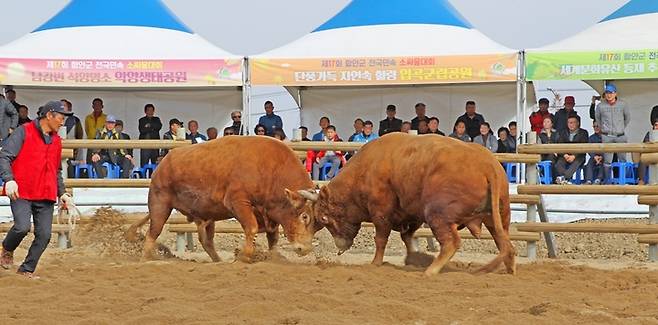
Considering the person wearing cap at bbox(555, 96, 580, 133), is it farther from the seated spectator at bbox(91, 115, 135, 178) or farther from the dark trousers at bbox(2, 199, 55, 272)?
the dark trousers at bbox(2, 199, 55, 272)

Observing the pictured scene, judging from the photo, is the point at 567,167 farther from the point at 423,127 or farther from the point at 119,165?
the point at 119,165

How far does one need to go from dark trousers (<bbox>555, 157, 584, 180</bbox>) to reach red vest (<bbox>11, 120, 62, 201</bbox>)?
27.0ft

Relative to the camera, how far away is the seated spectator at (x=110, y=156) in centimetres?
1572

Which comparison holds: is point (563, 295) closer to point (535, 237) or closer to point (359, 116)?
point (535, 237)

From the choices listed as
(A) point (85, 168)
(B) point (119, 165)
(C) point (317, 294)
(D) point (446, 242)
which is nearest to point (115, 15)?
(B) point (119, 165)

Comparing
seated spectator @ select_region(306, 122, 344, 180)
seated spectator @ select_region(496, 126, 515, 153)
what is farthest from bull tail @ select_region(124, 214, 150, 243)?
seated spectator @ select_region(496, 126, 515, 153)

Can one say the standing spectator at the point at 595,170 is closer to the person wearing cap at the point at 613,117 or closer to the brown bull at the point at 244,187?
the person wearing cap at the point at 613,117

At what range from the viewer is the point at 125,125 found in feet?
61.3

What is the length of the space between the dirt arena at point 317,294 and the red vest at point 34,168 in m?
0.67

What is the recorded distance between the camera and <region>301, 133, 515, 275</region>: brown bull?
28.4ft

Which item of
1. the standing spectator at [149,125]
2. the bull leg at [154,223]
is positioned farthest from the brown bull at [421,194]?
the standing spectator at [149,125]

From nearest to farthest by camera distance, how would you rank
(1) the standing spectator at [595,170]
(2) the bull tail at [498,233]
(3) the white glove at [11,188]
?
(3) the white glove at [11,188], (2) the bull tail at [498,233], (1) the standing spectator at [595,170]

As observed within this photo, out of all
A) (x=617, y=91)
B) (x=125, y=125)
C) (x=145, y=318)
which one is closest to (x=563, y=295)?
(x=145, y=318)

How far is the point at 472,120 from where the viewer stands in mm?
16656
